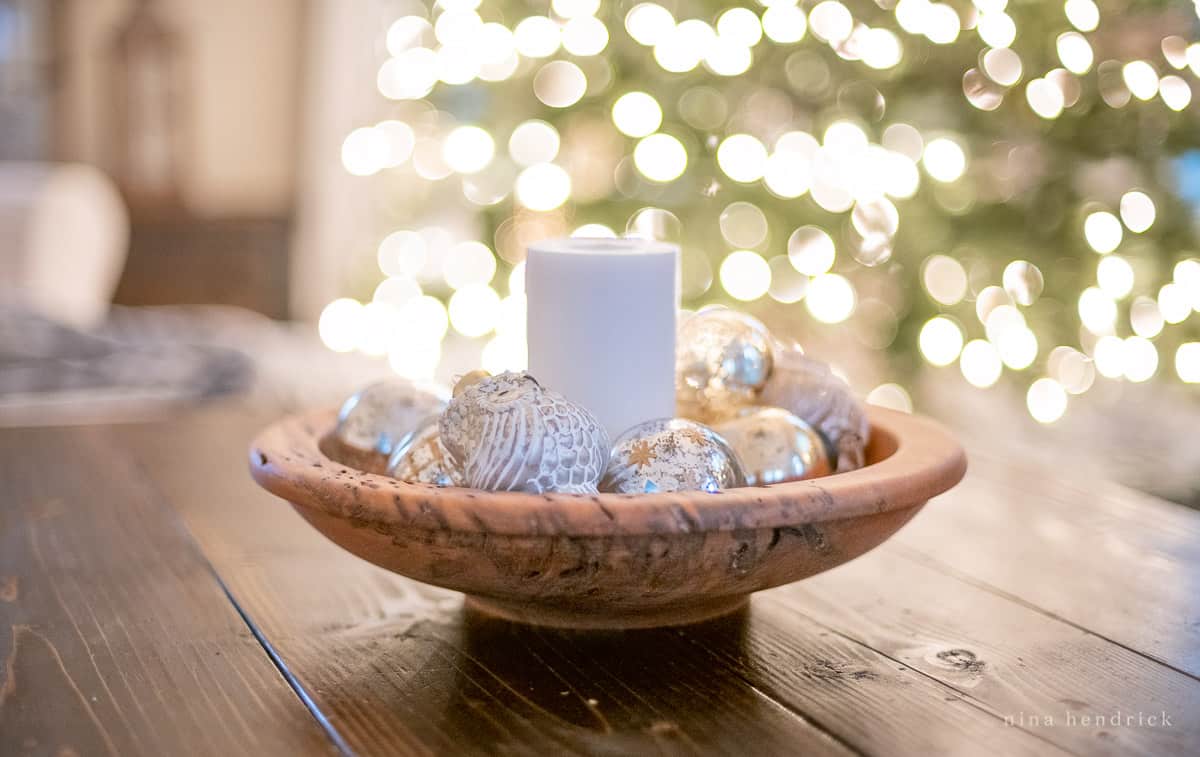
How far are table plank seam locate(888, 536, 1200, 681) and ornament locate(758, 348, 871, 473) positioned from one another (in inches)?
3.5

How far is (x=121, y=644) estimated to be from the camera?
0.60 m

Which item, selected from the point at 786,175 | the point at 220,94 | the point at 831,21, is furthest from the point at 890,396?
the point at 220,94

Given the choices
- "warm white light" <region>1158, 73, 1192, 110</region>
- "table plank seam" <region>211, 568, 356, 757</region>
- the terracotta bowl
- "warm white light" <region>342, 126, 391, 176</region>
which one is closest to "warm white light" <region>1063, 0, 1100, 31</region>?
"warm white light" <region>1158, 73, 1192, 110</region>

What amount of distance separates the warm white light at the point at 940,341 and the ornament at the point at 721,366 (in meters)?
1.32

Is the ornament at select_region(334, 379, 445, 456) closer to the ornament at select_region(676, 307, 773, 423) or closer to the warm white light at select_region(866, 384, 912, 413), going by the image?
the ornament at select_region(676, 307, 773, 423)

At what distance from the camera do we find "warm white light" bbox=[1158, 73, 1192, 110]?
1.67 m

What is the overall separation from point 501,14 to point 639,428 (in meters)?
1.83

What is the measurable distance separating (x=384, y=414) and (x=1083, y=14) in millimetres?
1422

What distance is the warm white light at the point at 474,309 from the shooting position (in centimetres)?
251

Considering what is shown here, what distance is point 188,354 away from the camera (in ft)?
5.49

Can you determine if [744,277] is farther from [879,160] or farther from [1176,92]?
[1176,92]

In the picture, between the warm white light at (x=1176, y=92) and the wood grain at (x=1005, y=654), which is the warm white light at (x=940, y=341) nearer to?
the warm white light at (x=1176, y=92)

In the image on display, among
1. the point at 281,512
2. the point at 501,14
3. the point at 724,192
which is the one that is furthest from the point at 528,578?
the point at 501,14

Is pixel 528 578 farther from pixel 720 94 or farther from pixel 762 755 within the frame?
pixel 720 94
